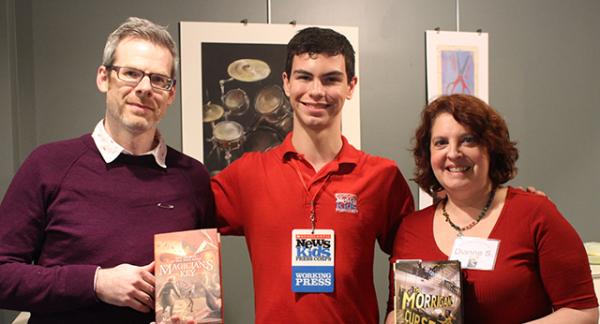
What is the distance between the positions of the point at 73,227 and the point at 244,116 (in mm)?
1520

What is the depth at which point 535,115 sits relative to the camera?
3.39 metres

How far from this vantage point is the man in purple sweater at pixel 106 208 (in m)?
1.50

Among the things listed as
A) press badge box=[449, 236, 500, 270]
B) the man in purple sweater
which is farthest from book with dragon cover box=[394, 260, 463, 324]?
the man in purple sweater

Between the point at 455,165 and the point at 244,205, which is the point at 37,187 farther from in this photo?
the point at 455,165

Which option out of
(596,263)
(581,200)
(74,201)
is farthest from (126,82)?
(581,200)

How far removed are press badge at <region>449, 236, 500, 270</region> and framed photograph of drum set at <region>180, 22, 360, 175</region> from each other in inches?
60.7

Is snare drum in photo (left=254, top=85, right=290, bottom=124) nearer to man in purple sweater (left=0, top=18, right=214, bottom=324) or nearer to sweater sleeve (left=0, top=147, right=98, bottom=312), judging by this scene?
man in purple sweater (left=0, top=18, right=214, bottom=324)

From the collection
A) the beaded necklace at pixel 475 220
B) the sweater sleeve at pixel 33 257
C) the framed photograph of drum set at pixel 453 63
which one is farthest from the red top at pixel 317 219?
the framed photograph of drum set at pixel 453 63

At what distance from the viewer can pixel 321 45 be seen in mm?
1949

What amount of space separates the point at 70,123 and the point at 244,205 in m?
1.40

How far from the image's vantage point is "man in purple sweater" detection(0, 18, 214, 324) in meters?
1.50

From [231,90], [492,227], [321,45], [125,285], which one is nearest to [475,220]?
[492,227]

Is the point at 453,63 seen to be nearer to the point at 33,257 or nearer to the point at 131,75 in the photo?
the point at 131,75

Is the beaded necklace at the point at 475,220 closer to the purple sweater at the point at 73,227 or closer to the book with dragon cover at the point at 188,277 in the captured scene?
the book with dragon cover at the point at 188,277
